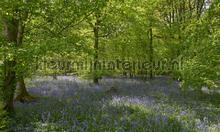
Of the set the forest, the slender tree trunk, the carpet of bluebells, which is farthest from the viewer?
the slender tree trunk

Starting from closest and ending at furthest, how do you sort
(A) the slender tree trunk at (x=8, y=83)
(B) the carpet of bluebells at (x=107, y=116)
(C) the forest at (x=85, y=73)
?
(B) the carpet of bluebells at (x=107, y=116)
(C) the forest at (x=85, y=73)
(A) the slender tree trunk at (x=8, y=83)

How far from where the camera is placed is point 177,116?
439 inches

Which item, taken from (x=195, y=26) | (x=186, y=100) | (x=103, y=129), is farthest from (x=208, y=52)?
(x=103, y=129)

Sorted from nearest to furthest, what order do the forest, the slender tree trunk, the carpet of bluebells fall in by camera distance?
the carpet of bluebells → the forest → the slender tree trunk

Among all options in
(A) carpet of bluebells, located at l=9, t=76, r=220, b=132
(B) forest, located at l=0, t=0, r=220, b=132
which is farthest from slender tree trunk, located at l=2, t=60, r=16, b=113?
(A) carpet of bluebells, located at l=9, t=76, r=220, b=132

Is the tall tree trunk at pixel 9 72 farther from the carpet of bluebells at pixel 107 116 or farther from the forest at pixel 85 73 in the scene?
the carpet of bluebells at pixel 107 116

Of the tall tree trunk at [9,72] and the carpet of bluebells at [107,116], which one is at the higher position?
the tall tree trunk at [9,72]

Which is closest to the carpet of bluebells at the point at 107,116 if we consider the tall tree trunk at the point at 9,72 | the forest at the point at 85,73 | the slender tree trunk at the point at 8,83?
the forest at the point at 85,73

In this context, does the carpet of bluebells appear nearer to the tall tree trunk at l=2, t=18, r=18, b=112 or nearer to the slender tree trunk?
the slender tree trunk

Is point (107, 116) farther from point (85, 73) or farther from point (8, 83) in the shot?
point (85, 73)

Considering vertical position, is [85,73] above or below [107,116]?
above

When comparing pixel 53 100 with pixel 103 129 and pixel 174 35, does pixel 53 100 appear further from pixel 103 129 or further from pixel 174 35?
pixel 174 35

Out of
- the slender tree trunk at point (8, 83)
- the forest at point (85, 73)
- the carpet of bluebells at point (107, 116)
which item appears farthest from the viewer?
the slender tree trunk at point (8, 83)

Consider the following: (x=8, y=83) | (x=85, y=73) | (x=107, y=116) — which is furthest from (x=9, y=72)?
(x=85, y=73)
